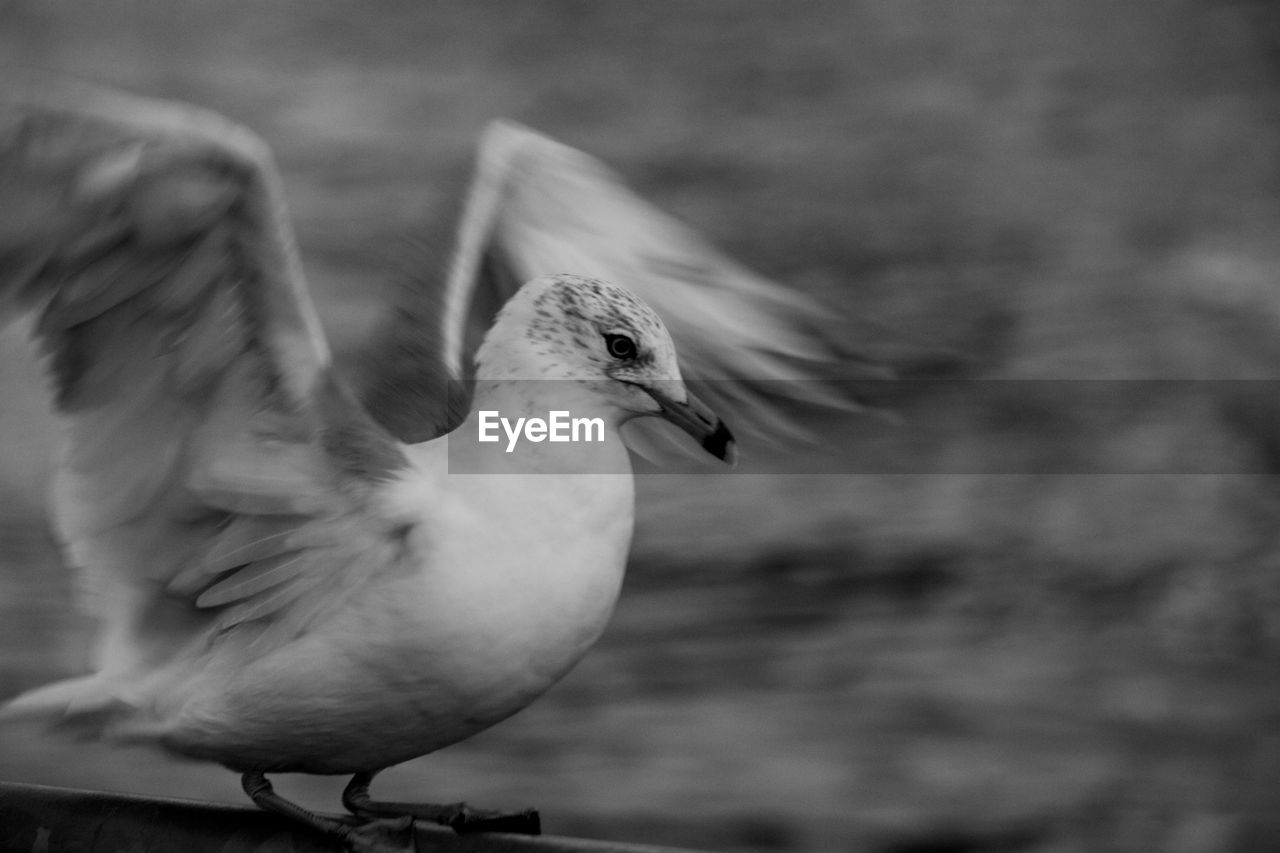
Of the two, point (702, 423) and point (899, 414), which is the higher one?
point (899, 414)

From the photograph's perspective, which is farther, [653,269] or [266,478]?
[653,269]

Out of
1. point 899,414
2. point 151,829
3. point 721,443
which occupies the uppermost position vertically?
point 899,414

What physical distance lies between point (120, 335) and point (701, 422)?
40cm

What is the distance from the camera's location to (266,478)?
1.05 m

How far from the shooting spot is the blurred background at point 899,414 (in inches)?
107

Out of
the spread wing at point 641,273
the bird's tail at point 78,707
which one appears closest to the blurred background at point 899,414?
the spread wing at point 641,273

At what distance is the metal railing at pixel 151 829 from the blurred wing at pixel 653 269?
0.47 m

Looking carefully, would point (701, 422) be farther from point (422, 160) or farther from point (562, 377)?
point (422, 160)

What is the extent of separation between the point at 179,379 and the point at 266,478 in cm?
9

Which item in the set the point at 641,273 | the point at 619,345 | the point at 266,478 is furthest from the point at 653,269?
the point at 266,478

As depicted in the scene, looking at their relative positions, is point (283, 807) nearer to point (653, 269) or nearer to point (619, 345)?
point (619, 345)

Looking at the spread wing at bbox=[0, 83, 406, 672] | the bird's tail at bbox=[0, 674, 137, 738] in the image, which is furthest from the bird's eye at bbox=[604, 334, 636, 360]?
the bird's tail at bbox=[0, 674, 137, 738]

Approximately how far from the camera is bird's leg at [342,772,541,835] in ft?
3.72

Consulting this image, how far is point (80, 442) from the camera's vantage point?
110 centimetres
